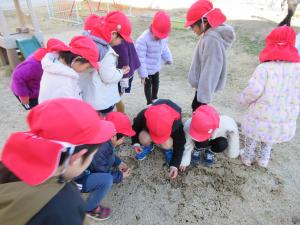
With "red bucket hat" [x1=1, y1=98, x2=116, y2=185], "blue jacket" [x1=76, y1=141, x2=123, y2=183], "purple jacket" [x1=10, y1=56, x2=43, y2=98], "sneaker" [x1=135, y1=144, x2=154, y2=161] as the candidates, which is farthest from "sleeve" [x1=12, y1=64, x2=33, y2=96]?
"red bucket hat" [x1=1, y1=98, x2=116, y2=185]

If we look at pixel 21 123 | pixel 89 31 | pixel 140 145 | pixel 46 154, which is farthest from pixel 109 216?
Result: pixel 21 123

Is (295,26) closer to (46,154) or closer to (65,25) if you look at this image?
(65,25)

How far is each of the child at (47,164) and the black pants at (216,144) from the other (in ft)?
4.92

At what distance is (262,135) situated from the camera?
230 cm

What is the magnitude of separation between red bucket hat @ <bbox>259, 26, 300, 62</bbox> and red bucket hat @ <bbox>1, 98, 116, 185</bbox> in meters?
1.62

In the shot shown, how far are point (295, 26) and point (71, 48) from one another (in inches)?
264

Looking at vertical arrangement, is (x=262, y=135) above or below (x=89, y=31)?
below

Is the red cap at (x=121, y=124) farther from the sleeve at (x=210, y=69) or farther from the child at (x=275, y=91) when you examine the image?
the child at (x=275, y=91)

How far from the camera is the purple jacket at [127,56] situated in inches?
99.5

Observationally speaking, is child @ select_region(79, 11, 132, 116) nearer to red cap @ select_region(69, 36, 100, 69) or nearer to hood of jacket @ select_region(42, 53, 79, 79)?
red cap @ select_region(69, 36, 100, 69)

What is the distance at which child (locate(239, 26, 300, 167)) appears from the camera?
208 centimetres

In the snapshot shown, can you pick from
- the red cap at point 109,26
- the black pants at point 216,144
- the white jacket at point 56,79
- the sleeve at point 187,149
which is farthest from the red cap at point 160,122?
the red cap at point 109,26

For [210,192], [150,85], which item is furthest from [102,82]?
[210,192]

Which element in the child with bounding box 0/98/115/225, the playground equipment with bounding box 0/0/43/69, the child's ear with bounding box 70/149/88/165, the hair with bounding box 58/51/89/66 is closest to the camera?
the child with bounding box 0/98/115/225
